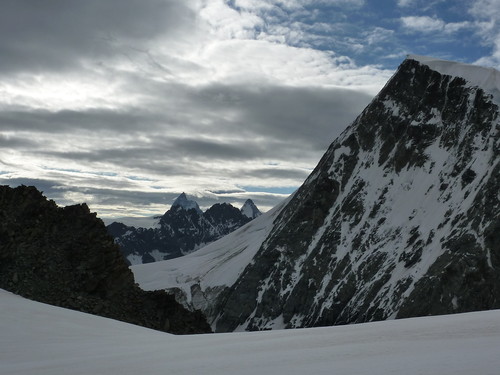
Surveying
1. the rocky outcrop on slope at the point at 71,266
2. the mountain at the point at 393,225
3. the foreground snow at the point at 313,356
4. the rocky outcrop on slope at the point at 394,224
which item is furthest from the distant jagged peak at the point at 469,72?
the foreground snow at the point at 313,356

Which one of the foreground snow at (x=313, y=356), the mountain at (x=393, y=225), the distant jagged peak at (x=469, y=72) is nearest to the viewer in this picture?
the foreground snow at (x=313, y=356)

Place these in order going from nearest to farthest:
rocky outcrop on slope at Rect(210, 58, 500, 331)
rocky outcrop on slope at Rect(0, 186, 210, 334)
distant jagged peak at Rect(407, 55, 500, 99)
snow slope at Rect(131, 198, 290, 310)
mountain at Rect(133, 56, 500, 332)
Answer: rocky outcrop on slope at Rect(0, 186, 210, 334) < rocky outcrop on slope at Rect(210, 58, 500, 331) < mountain at Rect(133, 56, 500, 332) < distant jagged peak at Rect(407, 55, 500, 99) < snow slope at Rect(131, 198, 290, 310)

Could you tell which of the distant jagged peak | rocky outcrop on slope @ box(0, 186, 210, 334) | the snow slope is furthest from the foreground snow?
the snow slope

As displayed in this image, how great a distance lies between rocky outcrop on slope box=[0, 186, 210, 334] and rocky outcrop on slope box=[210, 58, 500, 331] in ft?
164

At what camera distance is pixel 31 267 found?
86.6 ft

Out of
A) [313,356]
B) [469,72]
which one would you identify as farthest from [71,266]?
[469,72]

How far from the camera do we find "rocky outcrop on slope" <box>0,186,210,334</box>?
26094 mm

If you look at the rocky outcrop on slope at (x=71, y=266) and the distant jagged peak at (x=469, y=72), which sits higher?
the distant jagged peak at (x=469, y=72)

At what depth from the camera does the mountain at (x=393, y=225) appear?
7306cm

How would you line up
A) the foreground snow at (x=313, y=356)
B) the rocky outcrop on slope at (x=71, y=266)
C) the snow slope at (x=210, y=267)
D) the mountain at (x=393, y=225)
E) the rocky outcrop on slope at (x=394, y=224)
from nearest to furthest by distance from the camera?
1. the foreground snow at (x=313, y=356)
2. the rocky outcrop on slope at (x=71, y=266)
3. the rocky outcrop on slope at (x=394, y=224)
4. the mountain at (x=393, y=225)
5. the snow slope at (x=210, y=267)

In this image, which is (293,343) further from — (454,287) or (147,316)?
(454,287)

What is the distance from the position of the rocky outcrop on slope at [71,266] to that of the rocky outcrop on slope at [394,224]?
164 feet

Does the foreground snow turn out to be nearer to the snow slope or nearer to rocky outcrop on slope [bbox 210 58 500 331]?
rocky outcrop on slope [bbox 210 58 500 331]

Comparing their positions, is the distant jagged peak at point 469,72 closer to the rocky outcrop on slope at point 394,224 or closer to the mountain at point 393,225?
the mountain at point 393,225
